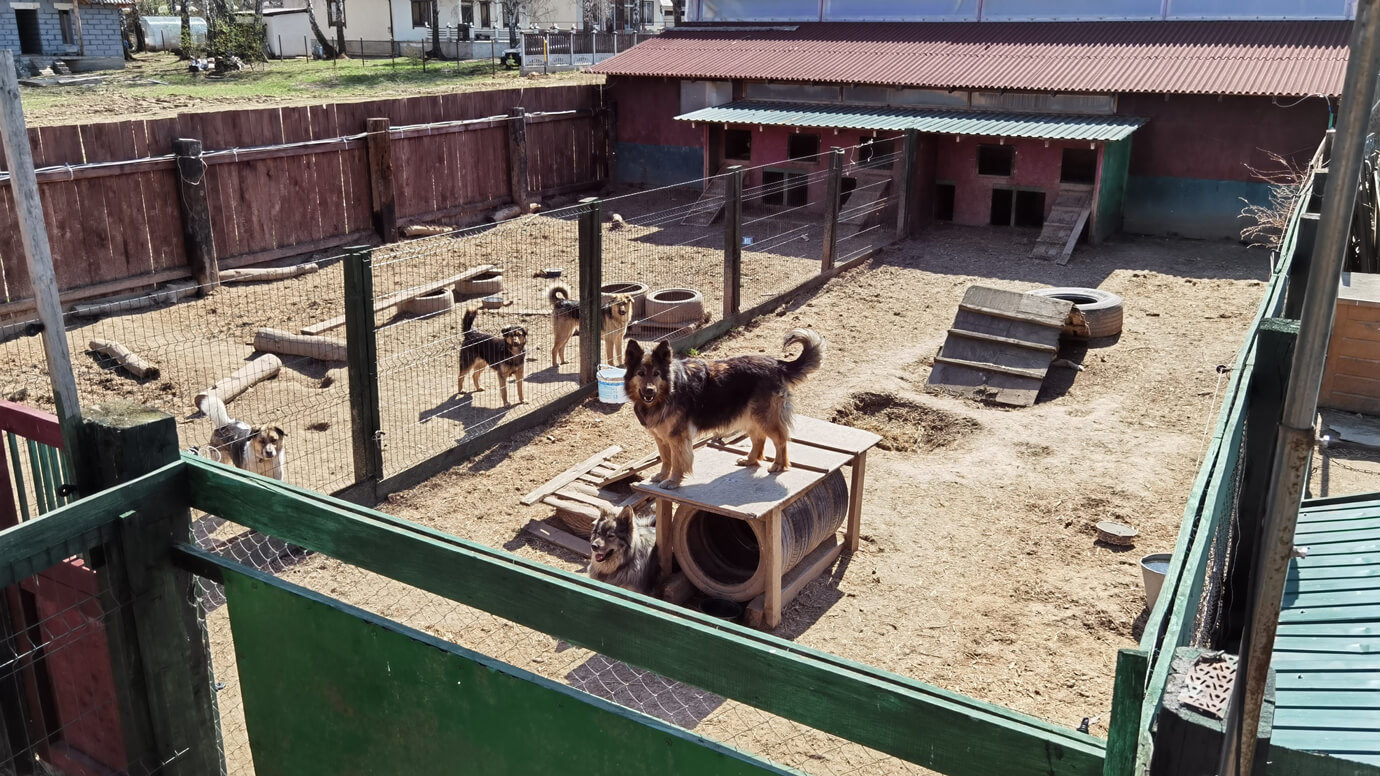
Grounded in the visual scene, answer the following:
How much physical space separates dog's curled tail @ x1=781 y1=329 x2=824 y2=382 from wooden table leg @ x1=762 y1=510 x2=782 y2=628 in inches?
45.1

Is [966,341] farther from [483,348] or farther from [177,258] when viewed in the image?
[177,258]

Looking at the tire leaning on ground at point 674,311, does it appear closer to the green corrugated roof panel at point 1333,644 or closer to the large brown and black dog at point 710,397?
the large brown and black dog at point 710,397

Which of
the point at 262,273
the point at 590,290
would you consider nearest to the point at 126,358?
the point at 262,273

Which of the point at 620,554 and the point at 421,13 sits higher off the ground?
the point at 421,13

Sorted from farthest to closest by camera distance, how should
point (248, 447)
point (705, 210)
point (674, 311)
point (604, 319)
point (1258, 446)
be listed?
1. point (705, 210)
2. point (674, 311)
3. point (604, 319)
4. point (248, 447)
5. point (1258, 446)

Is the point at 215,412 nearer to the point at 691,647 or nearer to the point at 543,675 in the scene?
the point at 543,675

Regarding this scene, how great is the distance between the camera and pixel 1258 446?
4559 millimetres

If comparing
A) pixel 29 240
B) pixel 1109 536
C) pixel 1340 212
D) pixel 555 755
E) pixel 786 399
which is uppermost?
pixel 1340 212

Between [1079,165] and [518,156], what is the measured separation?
10598 mm

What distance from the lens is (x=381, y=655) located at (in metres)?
2.83

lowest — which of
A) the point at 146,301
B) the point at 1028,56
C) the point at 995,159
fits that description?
the point at 146,301

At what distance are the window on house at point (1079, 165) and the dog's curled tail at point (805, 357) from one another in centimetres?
1353

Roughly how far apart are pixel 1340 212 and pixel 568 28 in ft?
194

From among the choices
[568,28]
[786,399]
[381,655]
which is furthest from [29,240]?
[568,28]
